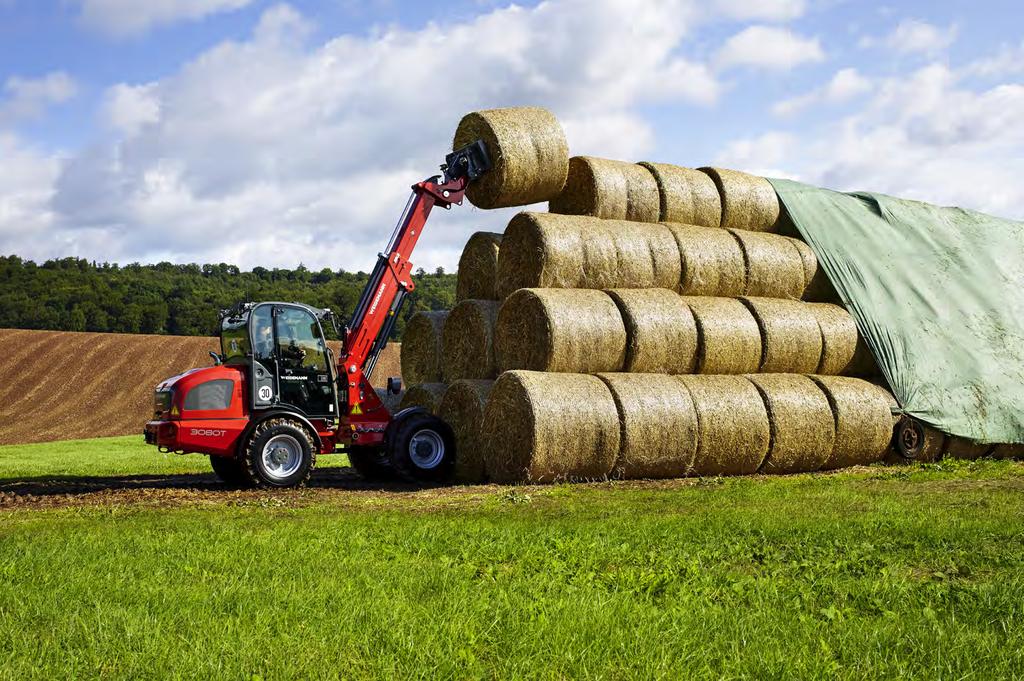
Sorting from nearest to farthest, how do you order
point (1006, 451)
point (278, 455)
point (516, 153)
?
point (278, 455) → point (516, 153) → point (1006, 451)

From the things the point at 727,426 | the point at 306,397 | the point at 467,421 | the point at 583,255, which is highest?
the point at 583,255

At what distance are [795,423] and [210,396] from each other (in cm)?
809

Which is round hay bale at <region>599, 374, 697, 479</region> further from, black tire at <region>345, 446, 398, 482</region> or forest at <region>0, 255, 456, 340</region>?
forest at <region>0, 255, 456, 340</region>

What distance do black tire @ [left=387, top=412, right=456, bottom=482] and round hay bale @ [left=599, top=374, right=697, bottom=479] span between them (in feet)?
7.72

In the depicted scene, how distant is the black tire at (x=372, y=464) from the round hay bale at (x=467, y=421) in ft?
3.77

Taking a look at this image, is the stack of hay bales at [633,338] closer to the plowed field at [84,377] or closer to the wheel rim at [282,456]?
the wheel rim at [282,456]

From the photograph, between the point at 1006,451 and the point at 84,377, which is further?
the point at 84,377

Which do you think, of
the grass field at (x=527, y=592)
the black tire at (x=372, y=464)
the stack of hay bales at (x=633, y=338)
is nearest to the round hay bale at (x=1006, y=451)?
the stack of hay bales at (x=633, y=338)

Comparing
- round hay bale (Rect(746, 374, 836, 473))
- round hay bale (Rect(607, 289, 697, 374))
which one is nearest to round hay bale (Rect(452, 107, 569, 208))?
round hay bale (Rect(607, 289, 697, 374))

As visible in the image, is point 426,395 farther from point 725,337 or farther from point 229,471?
point 725,337

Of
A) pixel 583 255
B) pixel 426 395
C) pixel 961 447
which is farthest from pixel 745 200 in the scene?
pixel 426 395

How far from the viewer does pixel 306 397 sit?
13531 mm

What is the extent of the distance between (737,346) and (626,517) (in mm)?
6424

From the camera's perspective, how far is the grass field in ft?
14.8
